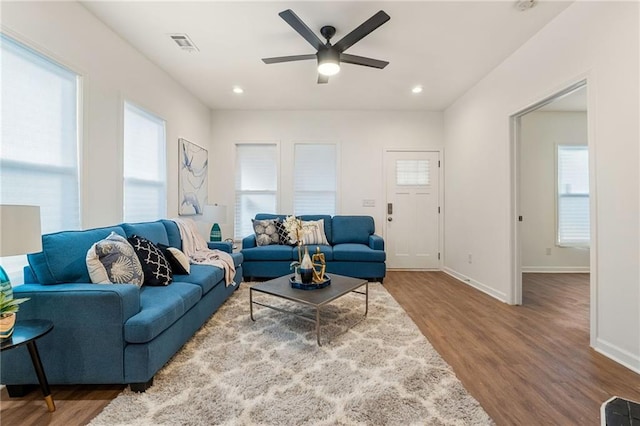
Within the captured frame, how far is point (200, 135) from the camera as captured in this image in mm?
4672

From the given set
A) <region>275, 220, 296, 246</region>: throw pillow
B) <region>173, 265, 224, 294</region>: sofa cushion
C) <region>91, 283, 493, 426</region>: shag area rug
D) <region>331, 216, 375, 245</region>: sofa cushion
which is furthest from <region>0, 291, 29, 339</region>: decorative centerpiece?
<region>331, 216, 375, 245</region>: sofa cushion

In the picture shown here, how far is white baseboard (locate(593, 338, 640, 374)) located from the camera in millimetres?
1919

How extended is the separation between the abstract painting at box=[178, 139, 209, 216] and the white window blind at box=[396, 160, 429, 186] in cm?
333

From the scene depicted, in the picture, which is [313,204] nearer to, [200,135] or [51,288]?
[200,135]

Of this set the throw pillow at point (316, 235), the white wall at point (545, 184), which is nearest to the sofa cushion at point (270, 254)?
the throw pillow at point (316, 235)

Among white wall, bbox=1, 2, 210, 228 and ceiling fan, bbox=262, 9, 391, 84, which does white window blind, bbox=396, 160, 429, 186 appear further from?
white wall, bbox=1, 2, 210, 228

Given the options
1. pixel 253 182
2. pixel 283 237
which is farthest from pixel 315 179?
pixel 283 237

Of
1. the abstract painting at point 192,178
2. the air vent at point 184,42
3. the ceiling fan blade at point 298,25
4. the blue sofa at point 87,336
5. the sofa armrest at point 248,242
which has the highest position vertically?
the air vent at point 184,42

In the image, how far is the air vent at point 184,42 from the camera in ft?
9.21

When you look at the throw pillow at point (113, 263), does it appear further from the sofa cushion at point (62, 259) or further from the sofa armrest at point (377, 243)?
the sofa armrest at point (377, 243)

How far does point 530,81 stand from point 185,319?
3.91m

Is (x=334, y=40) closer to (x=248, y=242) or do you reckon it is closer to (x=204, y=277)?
(x=204, y=277)

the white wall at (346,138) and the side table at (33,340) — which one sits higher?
the white wall at (346,138)

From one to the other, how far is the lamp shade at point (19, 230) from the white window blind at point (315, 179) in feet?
12.5
